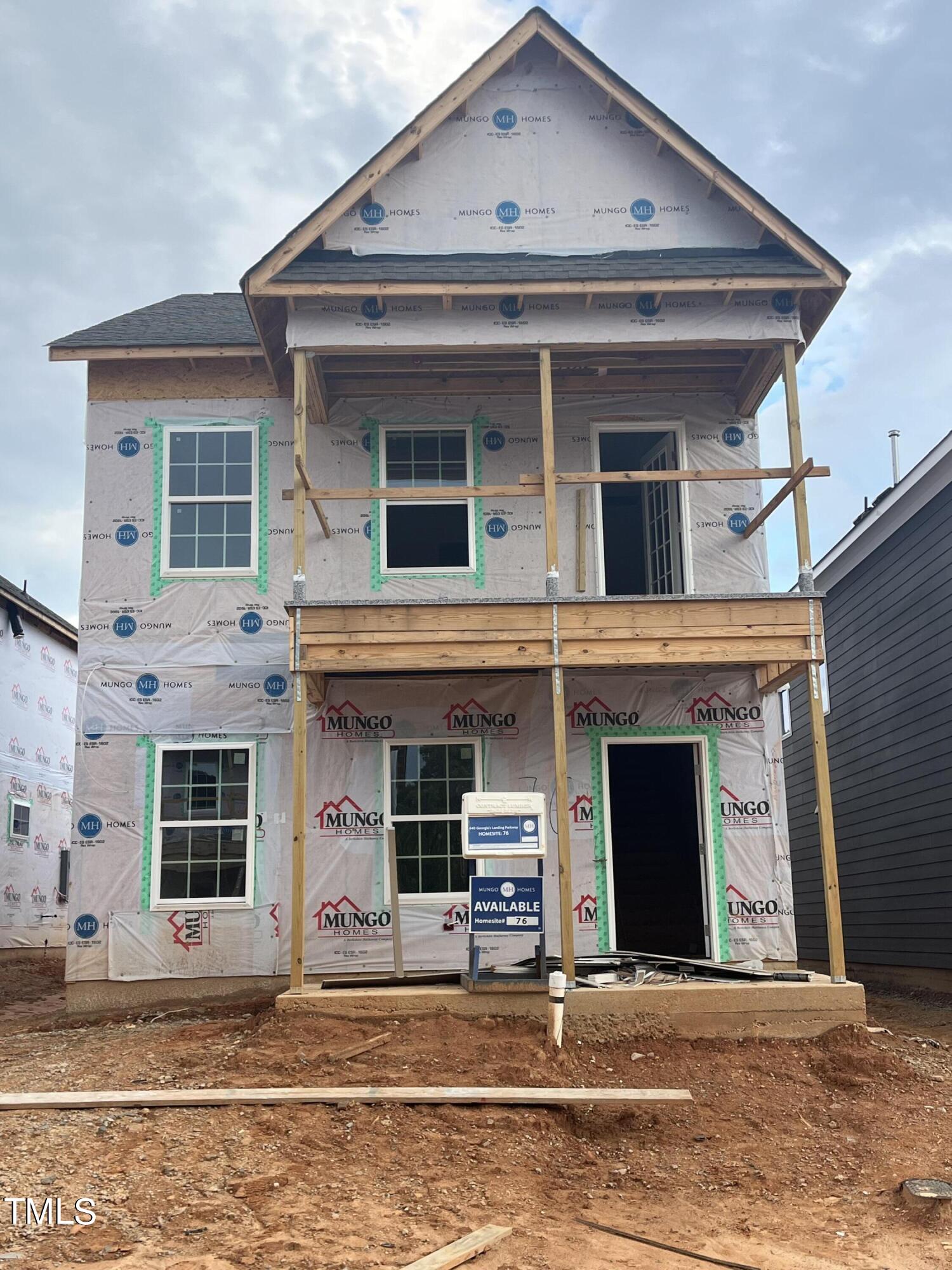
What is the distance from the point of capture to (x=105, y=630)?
41.4 ft

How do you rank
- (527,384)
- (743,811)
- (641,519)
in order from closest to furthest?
(743,811)
(527,384)
(641,519)

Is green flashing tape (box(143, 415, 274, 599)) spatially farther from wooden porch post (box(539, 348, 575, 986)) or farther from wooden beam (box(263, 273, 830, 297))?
wooden porch post (box(539, 348, 575, 986))

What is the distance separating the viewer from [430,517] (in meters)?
13.0

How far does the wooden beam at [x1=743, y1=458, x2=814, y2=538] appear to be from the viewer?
1070 centimetres

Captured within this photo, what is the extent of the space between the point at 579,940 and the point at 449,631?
147 inches

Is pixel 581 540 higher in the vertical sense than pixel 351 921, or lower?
higher

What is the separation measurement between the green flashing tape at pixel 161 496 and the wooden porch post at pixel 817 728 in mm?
5704

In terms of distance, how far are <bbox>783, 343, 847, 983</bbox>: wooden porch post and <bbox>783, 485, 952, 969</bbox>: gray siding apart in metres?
3.65

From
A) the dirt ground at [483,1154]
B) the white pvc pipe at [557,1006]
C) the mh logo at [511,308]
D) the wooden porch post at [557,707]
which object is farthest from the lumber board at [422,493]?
the dirt ground at [483,1154]

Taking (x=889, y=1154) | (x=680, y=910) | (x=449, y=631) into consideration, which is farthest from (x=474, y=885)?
(x=680, y=910)

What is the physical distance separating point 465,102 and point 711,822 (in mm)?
8130

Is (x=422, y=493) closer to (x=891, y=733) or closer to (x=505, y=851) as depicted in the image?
(x=505, y=851)

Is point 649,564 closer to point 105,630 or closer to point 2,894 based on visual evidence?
point 105,630

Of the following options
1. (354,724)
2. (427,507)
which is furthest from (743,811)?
(427,507)
